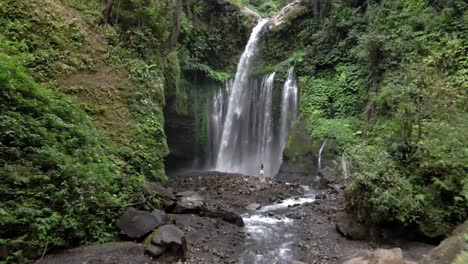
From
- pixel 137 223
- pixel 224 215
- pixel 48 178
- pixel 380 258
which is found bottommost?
pixel 224 215

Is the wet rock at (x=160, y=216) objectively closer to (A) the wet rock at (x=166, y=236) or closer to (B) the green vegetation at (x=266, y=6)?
(A) the wet rock at (x=166, y=236)

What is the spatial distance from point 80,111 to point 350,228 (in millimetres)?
7275

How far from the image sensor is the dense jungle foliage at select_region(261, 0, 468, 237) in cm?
704

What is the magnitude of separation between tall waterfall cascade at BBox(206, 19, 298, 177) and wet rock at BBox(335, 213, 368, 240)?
10057mm

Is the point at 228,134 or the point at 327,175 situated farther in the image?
the point at 228,134

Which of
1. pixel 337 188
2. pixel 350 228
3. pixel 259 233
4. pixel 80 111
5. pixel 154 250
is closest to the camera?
pixel 154 250

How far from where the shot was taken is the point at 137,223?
255 inches

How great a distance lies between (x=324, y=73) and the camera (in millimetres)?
19219

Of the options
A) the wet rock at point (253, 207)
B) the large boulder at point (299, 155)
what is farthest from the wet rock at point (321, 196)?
the large boulder at point (299, 155)

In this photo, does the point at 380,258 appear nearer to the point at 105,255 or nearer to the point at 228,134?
the point at 105,255

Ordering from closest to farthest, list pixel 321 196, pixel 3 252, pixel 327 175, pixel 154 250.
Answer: pixel 3 252
pixel 154 250
pixel 321 196
pixel 327 175

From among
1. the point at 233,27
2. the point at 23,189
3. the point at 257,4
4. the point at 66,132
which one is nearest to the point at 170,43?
the point at 233,27

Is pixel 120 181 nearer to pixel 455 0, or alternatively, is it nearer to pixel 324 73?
pixel 455 0

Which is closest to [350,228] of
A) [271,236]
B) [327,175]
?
[271,236]
